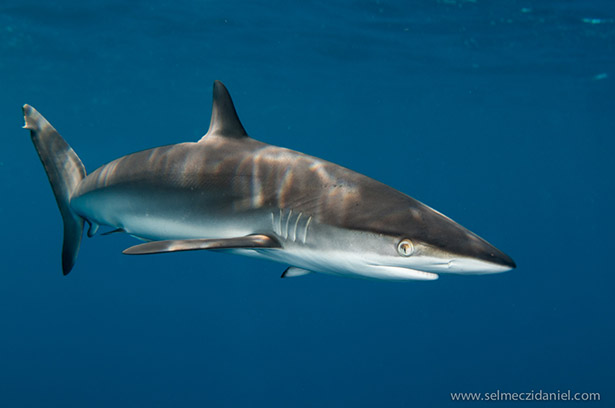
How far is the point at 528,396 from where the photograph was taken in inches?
902

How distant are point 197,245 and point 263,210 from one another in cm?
65

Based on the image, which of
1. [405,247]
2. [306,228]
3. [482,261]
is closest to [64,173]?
[306,228]

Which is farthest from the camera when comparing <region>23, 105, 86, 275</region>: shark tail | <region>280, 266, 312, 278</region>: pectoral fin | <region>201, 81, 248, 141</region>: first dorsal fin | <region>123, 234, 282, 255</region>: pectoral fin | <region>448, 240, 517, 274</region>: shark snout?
<region>23, 105, 86, 275</region>: shark tail

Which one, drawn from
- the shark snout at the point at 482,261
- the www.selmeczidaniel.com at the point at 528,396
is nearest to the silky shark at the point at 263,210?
the shark snout at the point at 482,261

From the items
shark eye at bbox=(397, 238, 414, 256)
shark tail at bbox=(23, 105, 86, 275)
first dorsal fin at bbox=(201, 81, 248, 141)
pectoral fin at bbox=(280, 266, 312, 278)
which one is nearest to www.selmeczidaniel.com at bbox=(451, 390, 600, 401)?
pectoral fin at bbox=(280, 266, 312, 278)

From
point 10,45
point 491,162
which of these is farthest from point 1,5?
point 491,162

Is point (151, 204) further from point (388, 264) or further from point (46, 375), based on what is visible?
point (46, 375)

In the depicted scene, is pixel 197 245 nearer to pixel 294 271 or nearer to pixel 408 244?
pixel 294 271

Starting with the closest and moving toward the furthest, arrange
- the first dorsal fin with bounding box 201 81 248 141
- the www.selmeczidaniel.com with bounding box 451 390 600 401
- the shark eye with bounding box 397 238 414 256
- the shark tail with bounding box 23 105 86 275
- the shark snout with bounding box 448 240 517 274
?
the shark snout with bounding box 448 240 517 274 < the shark eye with bounding box 397 238 414 256 < the first dorsal fin with bounding box 201 81 248 141 < the shark tail with bounding box 23 105 86 275 < the www.selmeczidaniel.com with bounding box 451 390 600 401

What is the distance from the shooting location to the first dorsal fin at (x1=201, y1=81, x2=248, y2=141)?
4.40 metres

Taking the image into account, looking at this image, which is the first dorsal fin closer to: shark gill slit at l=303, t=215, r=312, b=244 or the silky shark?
the silky shark

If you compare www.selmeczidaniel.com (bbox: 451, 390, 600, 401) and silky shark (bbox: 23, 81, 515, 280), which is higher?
silky shark (bbox: 23, 81, 515, 280)

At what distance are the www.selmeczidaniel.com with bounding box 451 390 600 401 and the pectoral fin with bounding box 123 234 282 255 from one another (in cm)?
2122

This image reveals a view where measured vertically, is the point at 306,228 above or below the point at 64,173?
below
